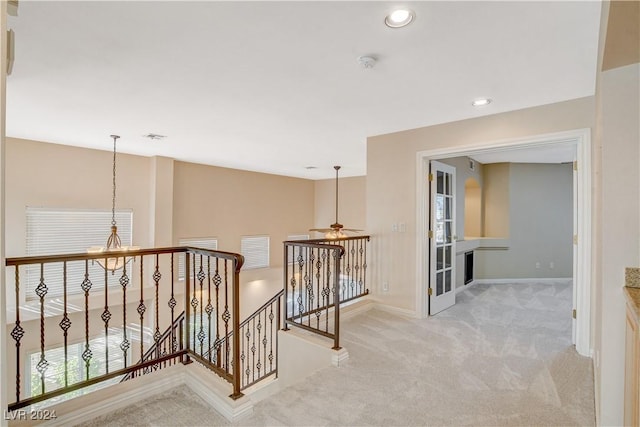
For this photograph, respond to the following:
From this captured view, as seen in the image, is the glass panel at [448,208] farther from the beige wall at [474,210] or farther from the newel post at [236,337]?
the newel post at [236,337]

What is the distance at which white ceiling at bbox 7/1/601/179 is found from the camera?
1.80 meters

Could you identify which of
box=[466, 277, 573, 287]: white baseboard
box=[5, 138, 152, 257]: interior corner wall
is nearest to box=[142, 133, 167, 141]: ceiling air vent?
box=[5, 138, 152, 257]: interior corner wall

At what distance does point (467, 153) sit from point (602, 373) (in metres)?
2.54

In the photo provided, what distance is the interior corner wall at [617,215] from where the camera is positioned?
1666mm

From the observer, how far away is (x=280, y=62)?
2357 millimetres

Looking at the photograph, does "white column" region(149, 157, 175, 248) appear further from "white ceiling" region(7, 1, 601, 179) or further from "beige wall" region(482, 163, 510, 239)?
Result: "beige wall" region(482, 163, 510, 239)

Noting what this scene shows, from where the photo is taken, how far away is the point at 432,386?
95.0 inches

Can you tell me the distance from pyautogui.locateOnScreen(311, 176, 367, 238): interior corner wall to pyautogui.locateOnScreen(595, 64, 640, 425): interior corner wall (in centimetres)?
646

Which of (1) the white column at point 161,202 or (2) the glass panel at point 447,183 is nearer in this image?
(2) the glass panel at point 447,183

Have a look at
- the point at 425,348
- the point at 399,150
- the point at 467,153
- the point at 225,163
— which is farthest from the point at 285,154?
the point at 425,348

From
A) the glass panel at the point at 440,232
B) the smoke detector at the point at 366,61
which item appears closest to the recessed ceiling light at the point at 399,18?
the smoke detector at the point at 366,61

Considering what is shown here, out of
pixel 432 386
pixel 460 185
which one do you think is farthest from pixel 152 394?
pixel 460 185

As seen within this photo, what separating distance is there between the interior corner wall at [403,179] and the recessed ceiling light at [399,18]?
6.89 ft

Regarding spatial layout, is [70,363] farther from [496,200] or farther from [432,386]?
[496,200]
